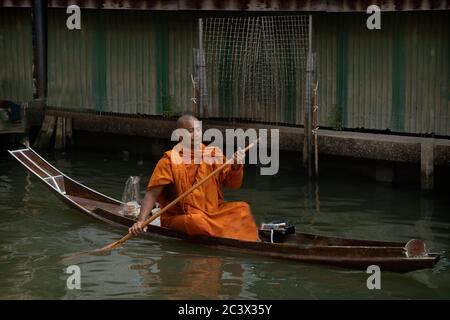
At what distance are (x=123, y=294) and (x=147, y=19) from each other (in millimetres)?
10118

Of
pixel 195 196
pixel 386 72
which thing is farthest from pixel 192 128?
pixel 386 72

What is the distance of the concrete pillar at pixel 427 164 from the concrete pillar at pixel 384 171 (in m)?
0.90

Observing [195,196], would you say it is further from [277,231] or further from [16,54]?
[16,54]

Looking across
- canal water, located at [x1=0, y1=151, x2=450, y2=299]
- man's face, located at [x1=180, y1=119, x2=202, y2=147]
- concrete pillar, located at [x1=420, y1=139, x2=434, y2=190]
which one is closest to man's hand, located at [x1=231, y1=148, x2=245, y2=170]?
man's face, located at [x1=180, y1=119, x2=202, y2=147]

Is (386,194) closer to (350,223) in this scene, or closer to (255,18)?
(350,223)

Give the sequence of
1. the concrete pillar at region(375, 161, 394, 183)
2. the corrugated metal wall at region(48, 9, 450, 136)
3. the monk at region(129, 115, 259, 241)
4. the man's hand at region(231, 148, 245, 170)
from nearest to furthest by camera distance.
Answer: the man's hand at region(231, 148, 245, 170), the monk at region(129, 115, 259, 241), the concrete pillar at region(375, 161, 394, 183), the corrugated metal wall at region(48, 9, 450, 136)

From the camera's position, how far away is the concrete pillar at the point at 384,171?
17156 mm

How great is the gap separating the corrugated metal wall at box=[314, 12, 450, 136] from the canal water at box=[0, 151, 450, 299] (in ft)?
4.27

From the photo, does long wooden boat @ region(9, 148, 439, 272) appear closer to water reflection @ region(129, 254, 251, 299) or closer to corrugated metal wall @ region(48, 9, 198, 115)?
water reflection @ region(129, 254, 251, 299)

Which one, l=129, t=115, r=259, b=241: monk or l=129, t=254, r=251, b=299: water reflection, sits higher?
l=129, t=115, r=259, b=241: monk

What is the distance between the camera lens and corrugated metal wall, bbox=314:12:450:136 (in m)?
17.2

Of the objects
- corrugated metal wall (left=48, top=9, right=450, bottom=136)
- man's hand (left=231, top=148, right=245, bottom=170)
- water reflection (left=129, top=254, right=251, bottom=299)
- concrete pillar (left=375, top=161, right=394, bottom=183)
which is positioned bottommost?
water reflection (left=129, top=254, right=251, bottom=299)

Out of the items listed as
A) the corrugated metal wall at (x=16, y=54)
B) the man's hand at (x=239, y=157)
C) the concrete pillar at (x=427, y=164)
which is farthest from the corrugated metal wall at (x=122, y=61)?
the man's hand at (x=239, y=157)
